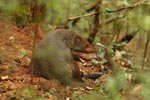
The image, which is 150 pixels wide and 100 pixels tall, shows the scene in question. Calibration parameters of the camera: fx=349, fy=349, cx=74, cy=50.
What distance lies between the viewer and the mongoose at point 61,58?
15.0 ft

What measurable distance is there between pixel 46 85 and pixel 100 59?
1519 mm

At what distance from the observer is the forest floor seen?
4191mm

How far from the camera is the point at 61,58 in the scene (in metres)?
4.68

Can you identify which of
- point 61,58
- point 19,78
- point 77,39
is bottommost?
point 19,78

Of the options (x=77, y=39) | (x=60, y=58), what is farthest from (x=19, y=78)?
(x=77, y=39)

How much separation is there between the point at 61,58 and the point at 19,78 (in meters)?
0.64

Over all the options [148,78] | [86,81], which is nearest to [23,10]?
[148,78]

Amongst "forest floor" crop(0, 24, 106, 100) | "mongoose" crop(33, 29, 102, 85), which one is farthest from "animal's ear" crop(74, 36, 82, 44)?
"forest floor" crop(0, 24, 106, 100)

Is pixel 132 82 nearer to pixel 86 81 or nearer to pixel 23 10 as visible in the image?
pixel 23 10

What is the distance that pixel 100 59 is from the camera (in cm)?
584

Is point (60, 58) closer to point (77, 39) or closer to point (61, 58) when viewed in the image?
point (61, 58)

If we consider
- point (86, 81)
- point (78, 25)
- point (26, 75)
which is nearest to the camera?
point (26, 75)

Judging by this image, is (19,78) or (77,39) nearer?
(19,78)

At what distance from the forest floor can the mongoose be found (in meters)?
0.13
